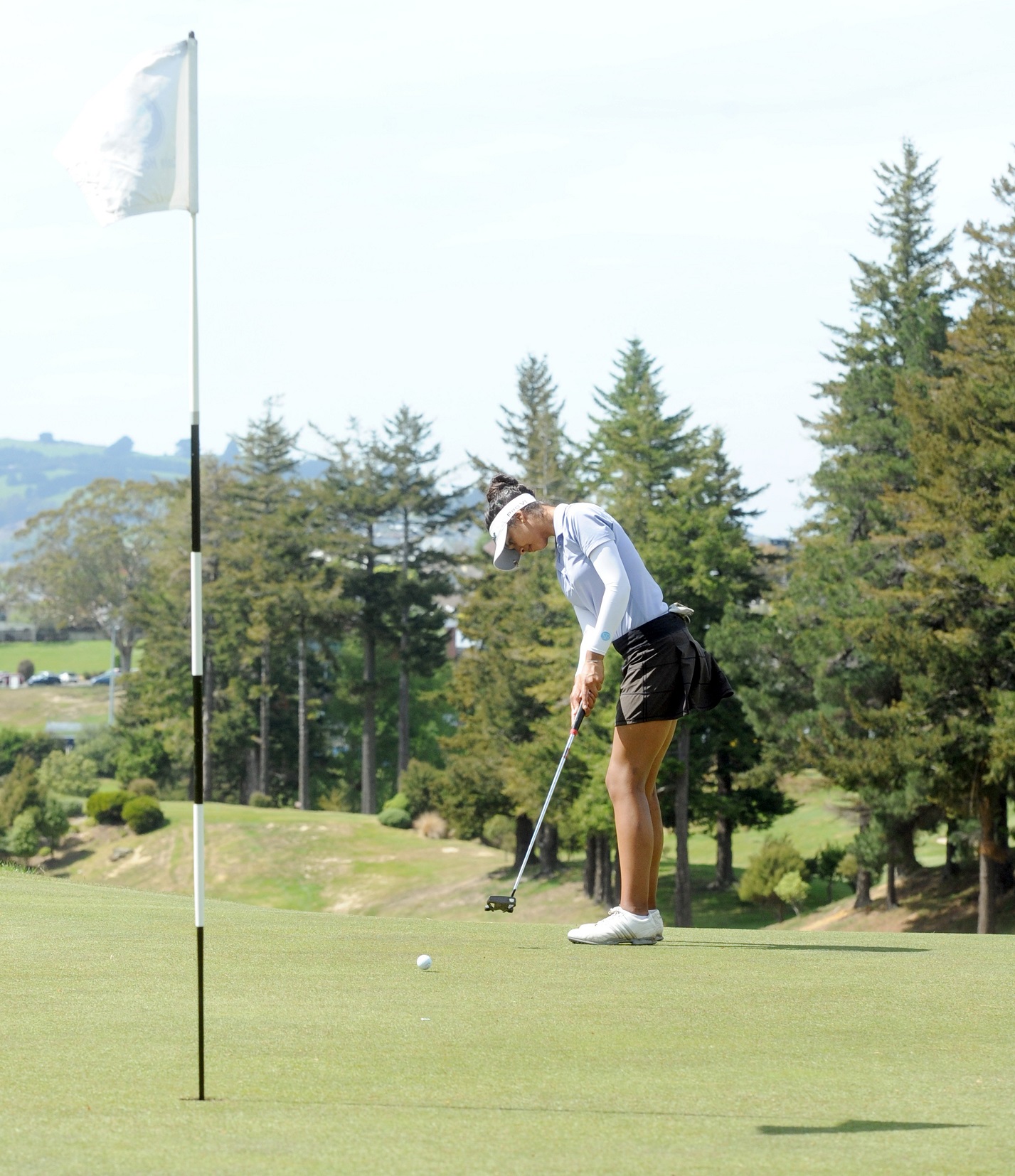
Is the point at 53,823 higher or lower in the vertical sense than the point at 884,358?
lower

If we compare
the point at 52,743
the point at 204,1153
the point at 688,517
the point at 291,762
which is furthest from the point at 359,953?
the point at 52,743

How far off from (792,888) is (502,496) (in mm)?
40279

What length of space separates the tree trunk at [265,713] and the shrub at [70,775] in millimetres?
8896

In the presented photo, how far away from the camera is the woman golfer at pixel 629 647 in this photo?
741cm

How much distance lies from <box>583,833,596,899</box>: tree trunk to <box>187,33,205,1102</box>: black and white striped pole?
47.0 metres

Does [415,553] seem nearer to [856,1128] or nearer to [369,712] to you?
[369,712]

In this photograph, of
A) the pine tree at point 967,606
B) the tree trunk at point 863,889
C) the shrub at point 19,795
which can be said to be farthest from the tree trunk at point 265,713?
the pine tree at point 967,606

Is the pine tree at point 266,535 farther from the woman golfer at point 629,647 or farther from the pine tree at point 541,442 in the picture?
the woman golfer at point 629,647

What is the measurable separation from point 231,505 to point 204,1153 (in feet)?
277

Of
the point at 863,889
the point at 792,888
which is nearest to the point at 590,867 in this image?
the point at 792,888

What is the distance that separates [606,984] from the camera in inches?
253

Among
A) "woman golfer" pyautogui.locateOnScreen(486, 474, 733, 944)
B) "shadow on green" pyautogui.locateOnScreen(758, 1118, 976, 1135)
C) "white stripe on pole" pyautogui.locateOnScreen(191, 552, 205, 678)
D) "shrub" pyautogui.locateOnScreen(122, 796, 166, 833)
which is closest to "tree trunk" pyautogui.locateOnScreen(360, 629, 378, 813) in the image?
"shrub" pyautogui.locateOnScreen(122, 796, 166, 833)

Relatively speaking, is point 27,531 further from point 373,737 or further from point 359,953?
point 359,953

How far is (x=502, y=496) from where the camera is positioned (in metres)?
7.77
